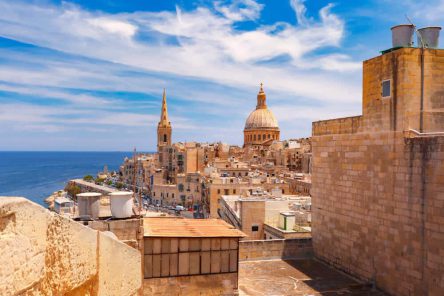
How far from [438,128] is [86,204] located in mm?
7953

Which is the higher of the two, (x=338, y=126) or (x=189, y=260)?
(x=338, y=126)

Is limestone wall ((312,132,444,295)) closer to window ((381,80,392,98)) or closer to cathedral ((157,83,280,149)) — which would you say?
window ((381,80,392,98))

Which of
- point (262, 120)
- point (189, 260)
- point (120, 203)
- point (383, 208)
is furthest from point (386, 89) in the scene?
point (262, 120)

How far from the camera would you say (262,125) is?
9156cm

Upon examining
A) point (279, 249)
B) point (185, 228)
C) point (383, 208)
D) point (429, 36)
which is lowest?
point (279, 249)

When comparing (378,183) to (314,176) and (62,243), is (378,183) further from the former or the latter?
(62,243)

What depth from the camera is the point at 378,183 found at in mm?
9539

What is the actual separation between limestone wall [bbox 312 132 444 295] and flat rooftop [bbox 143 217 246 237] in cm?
317

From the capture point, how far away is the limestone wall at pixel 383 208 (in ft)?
26.1

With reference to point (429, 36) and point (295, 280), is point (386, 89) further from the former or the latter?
point (295, 280)

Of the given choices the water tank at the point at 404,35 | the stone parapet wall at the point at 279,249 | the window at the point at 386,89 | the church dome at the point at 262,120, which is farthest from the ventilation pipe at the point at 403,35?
the church dome at the point at 262,120

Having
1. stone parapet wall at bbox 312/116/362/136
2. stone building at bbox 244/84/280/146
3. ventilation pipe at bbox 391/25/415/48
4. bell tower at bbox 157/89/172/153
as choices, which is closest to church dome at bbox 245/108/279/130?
stone building at bbox 244/84/280/146

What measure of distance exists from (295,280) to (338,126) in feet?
14.5

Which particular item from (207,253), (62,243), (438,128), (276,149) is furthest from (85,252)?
(276,149)
